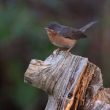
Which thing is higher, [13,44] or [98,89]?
[13,44]

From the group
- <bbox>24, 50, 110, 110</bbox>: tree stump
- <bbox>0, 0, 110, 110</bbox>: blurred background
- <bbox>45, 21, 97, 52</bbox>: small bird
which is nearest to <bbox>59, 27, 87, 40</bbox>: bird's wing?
<bbox>45, 21, 97, 52</bbox>: small bird

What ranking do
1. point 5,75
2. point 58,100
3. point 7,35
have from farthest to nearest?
point 5,75, point 7,35, point 58,100

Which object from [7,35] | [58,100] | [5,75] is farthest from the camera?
[5,75]

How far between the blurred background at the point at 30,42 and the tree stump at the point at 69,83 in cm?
283

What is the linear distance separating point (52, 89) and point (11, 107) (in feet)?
11.3

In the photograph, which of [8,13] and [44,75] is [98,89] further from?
Answer: [8,13]

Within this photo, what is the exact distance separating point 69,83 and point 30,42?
324cm

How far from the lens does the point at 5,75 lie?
6.20m

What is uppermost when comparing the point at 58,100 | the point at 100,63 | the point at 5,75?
the point at 100,63

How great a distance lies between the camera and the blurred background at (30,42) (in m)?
5.83

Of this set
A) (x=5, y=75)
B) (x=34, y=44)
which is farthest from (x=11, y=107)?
(x=34, y=44)

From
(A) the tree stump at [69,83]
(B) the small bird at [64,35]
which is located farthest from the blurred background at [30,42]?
(A) the tree stump at [69,83]

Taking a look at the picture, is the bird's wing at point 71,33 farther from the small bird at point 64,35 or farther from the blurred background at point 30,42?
the blurred background at point 30,42

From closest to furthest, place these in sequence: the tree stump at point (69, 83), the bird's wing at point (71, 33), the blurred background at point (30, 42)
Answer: the tree stump at point (69, 83)
the bird's wing at point (71, 33)
the blurred background at point (30, 42)
